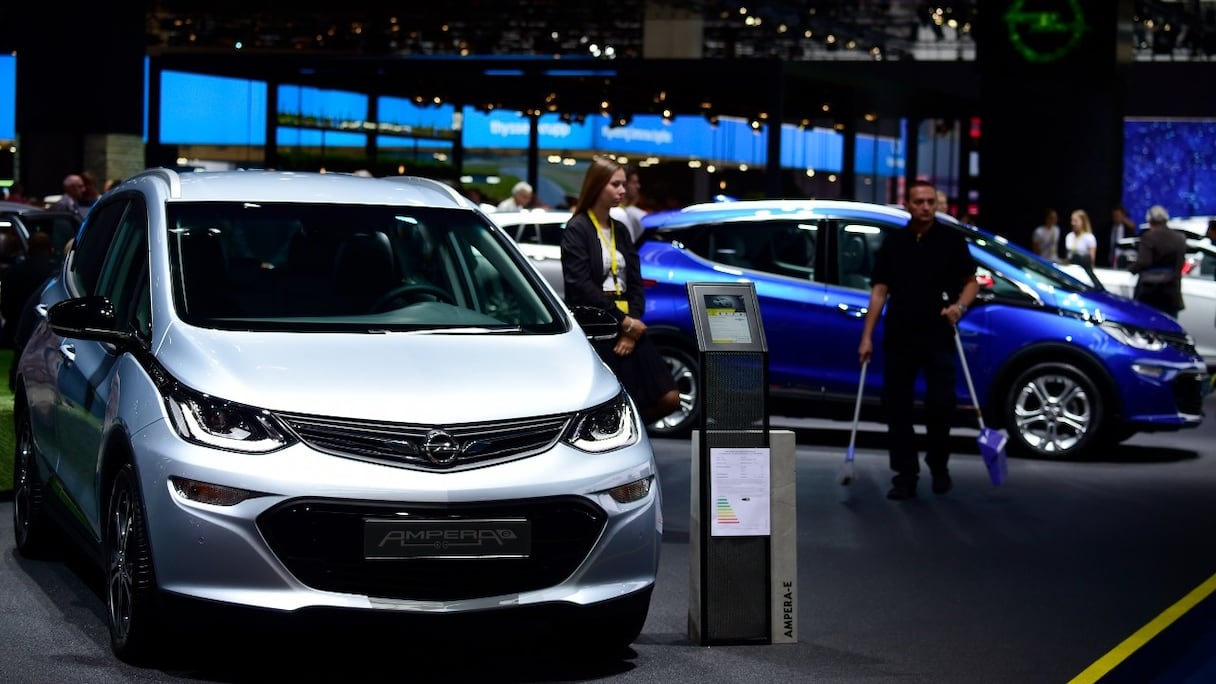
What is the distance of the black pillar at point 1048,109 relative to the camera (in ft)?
88.7

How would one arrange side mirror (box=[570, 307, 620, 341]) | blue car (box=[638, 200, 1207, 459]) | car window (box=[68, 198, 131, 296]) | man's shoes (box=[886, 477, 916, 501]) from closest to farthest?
side mirror (box=[570, 307, 620, 341]), car window (box=[68, 198, 131, 296]), man's shoes (box=[886, 477, 916, 501]), blue car (box=[638, 200, 1207, 459])

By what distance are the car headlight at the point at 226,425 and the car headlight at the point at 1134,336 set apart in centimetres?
873

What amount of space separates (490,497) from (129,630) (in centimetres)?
133

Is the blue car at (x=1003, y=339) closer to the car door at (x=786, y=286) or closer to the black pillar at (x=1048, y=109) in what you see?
the car door at (x=786, y=286)

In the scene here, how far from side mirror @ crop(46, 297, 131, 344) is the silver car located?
0.01 meters

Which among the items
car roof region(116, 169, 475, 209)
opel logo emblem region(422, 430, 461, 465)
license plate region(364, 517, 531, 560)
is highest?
car roof region(116, 169, 475, 209)

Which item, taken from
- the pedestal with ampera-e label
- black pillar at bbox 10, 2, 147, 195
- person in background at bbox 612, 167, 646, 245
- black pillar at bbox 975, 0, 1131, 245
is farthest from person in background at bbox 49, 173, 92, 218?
the pedestal with ampera-e label

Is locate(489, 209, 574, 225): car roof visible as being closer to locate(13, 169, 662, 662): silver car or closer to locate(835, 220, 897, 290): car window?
locate(835, 220, 897, 290): car window

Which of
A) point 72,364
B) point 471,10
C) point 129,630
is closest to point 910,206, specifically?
point 72,364

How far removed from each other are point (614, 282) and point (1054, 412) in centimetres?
504

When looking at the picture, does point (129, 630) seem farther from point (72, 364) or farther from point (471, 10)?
point (471, 10)

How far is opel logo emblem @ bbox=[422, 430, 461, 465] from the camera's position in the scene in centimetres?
594

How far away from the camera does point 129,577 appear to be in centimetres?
626

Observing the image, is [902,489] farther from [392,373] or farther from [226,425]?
[226,425]
